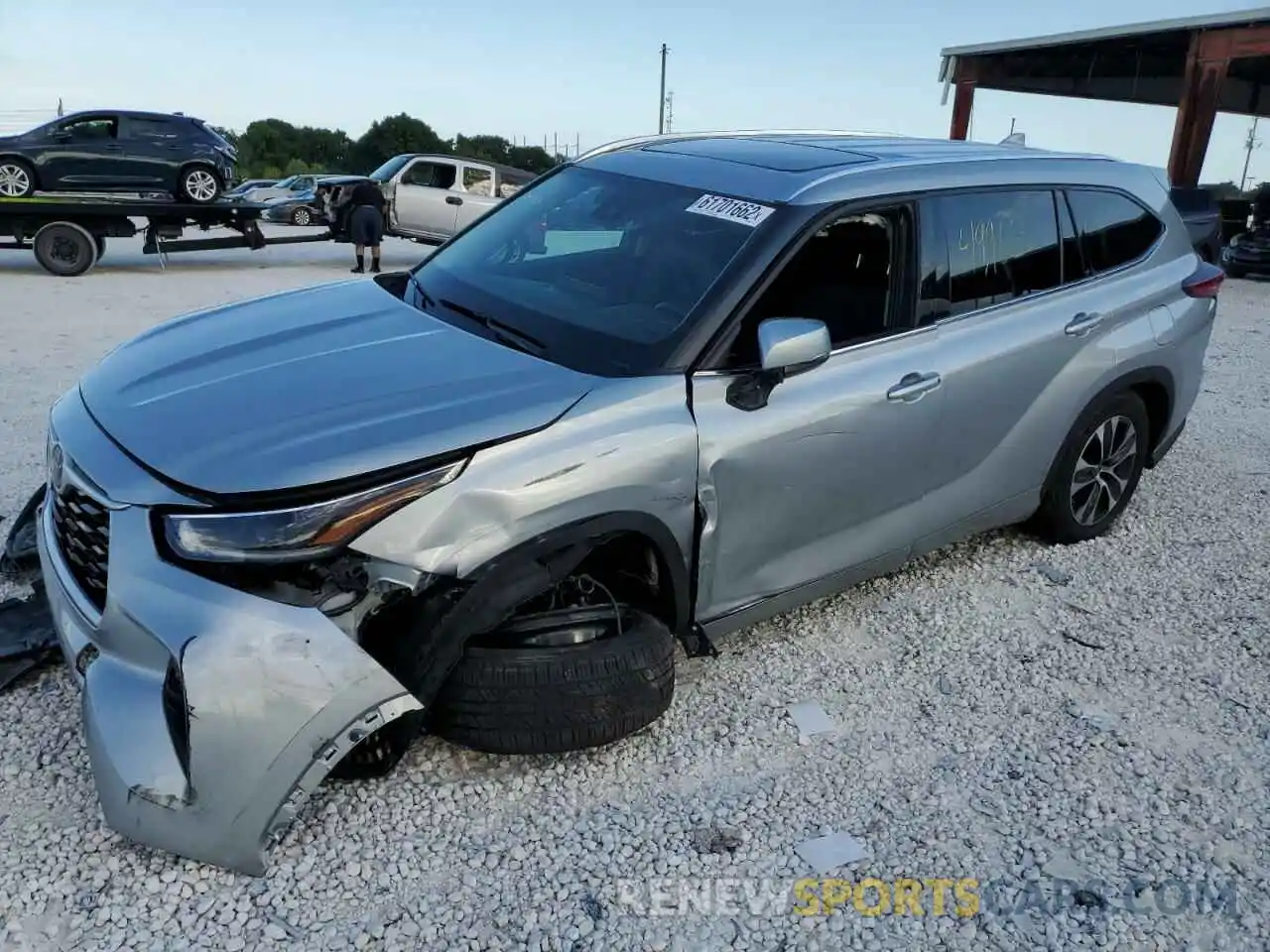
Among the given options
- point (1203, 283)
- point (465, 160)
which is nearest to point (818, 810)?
point (1203, 283)

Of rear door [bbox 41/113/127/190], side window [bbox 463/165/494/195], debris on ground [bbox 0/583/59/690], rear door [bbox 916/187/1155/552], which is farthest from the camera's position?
Result: side window [bbox 463/165/494/195]

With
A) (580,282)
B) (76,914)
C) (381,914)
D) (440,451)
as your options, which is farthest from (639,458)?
(76,914)

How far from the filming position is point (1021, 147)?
14.7 ft

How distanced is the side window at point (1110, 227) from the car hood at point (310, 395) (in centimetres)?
257

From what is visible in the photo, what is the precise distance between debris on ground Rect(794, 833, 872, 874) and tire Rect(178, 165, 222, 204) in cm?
1493

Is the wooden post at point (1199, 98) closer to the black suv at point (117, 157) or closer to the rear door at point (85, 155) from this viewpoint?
the black suv at point (117, 157)

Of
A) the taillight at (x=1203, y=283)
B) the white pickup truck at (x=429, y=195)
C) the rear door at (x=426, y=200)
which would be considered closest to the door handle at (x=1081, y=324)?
the taillight at (x=1203, y=283)

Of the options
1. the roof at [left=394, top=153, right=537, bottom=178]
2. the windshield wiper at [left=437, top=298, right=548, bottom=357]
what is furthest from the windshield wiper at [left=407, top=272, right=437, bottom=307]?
the roof at [left=394, top=153, right=537, bottom=178]

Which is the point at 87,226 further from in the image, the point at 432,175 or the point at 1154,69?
the point at 1154,69

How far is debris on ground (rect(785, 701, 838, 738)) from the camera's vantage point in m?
3.12

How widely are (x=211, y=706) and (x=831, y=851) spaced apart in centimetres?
160

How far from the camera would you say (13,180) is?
45.8ft

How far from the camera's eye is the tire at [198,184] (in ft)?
49.4

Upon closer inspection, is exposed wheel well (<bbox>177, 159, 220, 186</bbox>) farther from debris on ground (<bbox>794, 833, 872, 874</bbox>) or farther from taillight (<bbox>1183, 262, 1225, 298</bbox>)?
debris on ground (<bbox>794, 833, 872, 874</bbox>)
